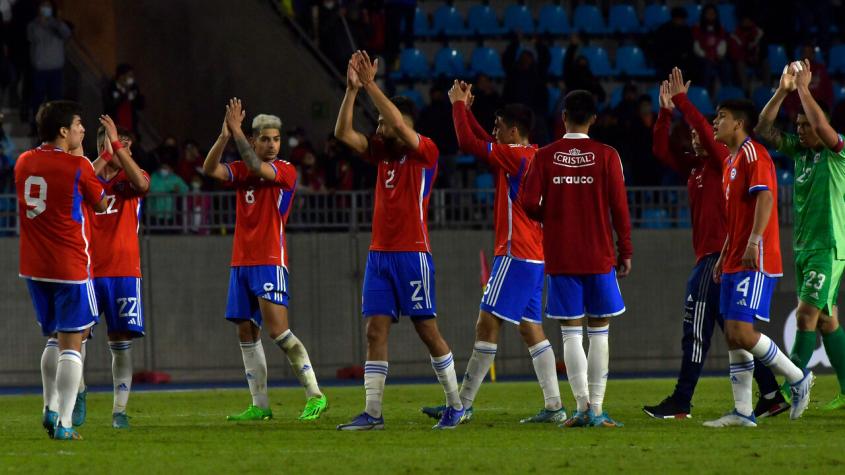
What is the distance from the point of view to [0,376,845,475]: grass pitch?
9.00 meters

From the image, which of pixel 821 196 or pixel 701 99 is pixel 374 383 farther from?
pixel 701 99

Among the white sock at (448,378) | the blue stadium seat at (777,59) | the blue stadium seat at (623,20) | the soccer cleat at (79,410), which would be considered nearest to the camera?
the white sock at (448,378)

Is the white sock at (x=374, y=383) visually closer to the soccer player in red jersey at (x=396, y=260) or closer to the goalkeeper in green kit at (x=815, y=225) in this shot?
the soccer player in red jersey at (x=396, y=260)

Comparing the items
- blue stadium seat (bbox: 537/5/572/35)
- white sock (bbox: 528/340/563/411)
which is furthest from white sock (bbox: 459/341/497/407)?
blue stadium seat (bbox: 537/5/572/35)

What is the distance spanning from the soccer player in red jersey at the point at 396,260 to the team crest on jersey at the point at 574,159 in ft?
3.28

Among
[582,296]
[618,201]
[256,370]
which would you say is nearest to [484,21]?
[256,370]

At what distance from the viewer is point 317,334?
20828 mm

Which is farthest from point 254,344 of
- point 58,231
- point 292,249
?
point 292,249

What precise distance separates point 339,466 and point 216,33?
58.6 ft

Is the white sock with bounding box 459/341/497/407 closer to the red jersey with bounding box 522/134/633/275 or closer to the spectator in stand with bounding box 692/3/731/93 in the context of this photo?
the red jersey with bounding box 522/134/633/275

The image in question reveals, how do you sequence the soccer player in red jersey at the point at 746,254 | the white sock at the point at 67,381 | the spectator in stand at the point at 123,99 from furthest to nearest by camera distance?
the spectator in stand at the point at 123,99, the soccer player in red jersey at the point at 746,254, the white sock at the point at 67,381

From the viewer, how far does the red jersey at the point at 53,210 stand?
425 inches

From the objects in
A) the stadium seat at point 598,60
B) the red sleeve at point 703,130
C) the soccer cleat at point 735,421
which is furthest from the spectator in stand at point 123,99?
the soccer cleat at point 735,421

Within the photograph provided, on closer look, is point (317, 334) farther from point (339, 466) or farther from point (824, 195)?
point (339, 466)
